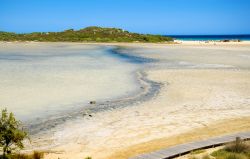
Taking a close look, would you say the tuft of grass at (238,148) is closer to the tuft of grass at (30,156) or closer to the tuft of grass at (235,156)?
the tuft of grass at (235,156)

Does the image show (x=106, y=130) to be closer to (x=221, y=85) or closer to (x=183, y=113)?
(x=183, y=113)

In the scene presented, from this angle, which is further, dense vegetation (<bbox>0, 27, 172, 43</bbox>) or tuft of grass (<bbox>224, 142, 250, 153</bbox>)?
dense vegetation (<bbox>0, 27, 172, 43</bbox>)

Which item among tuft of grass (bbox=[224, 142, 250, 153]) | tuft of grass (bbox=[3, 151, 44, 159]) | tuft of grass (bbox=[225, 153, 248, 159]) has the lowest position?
tuft of grass (bbox=[3, 151, 44, 159])

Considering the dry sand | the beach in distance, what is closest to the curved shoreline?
the beach in distance

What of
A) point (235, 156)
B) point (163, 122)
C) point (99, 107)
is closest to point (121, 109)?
point (99, 107)

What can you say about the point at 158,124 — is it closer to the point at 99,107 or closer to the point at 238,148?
the point at 99,107

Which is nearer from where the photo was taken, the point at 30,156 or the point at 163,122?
the point at 30,156

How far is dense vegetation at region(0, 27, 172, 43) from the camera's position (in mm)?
81875

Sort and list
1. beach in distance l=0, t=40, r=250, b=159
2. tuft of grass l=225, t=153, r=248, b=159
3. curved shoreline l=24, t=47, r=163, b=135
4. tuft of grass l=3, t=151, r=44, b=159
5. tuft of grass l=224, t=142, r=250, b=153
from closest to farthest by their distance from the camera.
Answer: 1. tuft of grass l=225, t=153, r=248, b=159
2. tuft of grass l=3, t=151, r=44, b=159
3. tuft of grass l=224, t=142, r=250, b=153
4. beach in distance l=0, t=40, r=250, b=159
5. curved shoreline l=24, t=47, r=163, b=135

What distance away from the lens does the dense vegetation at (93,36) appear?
269ft

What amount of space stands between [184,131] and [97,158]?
306 centimetres

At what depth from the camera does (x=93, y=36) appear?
8631cm

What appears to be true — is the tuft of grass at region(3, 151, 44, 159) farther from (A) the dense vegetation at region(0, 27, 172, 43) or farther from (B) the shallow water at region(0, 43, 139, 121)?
(A) the dense vegetation at region(0, 27, 172, 43)

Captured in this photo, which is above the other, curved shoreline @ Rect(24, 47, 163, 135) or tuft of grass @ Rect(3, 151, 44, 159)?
tuft of grass @ Rect(3, 151, 44, 159)
